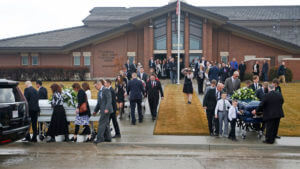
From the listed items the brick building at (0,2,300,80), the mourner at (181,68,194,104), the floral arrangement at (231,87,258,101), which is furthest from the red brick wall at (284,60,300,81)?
the floral arrangement at (231,87,258,101)

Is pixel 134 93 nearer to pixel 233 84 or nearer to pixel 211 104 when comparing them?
pixel 211 104

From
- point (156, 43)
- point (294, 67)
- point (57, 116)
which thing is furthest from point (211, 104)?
point (156, 43)

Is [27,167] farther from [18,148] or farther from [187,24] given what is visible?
[187,24]

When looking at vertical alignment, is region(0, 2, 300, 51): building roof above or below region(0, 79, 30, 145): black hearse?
above

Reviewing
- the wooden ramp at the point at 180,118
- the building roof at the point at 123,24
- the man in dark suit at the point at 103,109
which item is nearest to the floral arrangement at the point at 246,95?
the wooden ramp at the point at 180,118

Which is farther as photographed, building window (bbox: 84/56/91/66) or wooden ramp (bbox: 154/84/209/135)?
building window (bbox: 84/56/91/66)

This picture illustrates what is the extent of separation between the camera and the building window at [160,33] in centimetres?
3100

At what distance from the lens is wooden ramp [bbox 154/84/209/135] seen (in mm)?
12172

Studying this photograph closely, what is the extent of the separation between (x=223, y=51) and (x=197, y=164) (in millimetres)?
24258

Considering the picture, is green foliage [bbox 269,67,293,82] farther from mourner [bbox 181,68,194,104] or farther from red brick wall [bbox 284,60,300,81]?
mourner [bbox 181,68,194,104]

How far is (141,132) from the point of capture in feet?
39.4

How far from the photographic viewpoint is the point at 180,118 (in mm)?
14055

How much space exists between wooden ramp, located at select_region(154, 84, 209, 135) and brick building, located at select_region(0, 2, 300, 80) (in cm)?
1242

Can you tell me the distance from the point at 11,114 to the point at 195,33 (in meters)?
24.3
